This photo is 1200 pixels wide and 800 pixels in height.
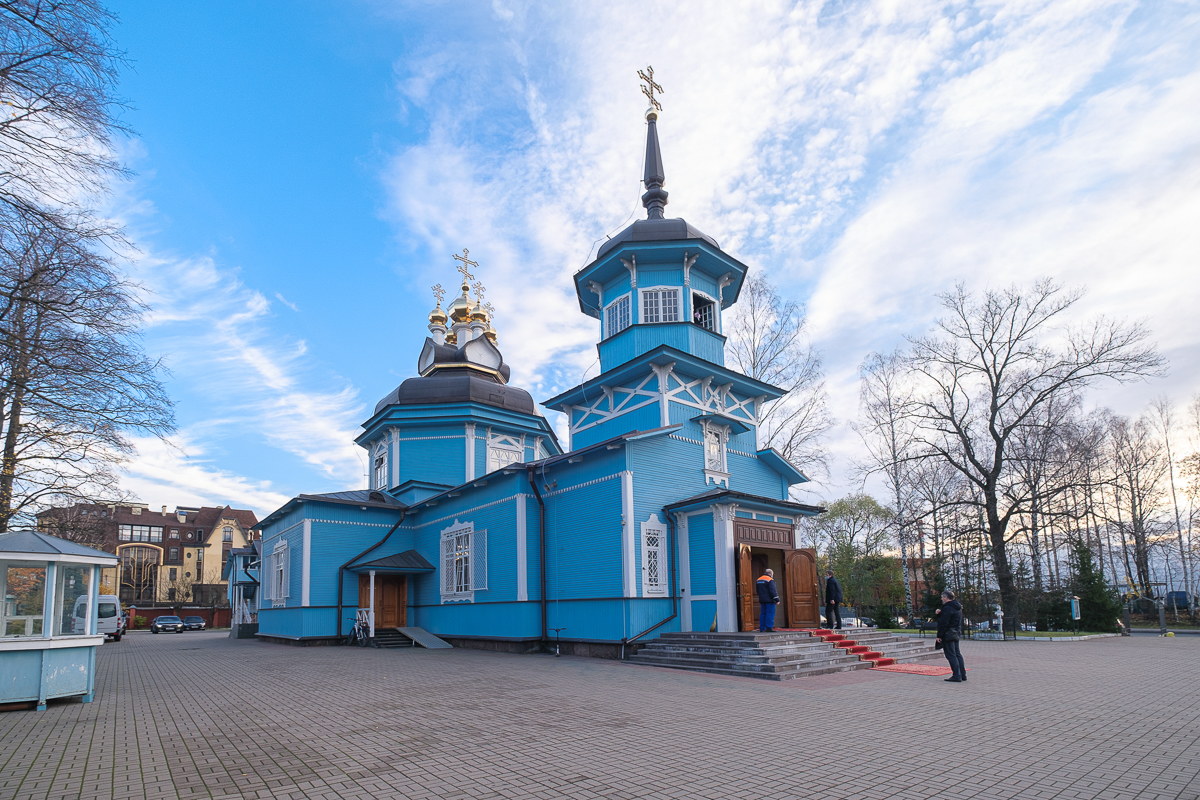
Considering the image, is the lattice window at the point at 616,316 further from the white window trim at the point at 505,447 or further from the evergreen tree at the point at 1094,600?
the evergreen tree at the point at 1094,600

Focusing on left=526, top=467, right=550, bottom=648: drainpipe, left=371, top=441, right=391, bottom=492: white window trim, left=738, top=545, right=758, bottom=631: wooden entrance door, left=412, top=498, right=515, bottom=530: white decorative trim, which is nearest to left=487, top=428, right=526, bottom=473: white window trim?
left=412, top=498, right=515, bottom=530: white decorative trim

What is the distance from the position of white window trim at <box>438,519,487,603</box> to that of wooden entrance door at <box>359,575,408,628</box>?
206 centimetres

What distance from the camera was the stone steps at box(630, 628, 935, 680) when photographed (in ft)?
37.8

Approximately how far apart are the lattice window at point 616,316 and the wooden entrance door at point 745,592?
6982mm

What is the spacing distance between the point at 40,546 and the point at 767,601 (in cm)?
1172

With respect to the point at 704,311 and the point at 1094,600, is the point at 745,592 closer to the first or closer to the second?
the point at 704,311

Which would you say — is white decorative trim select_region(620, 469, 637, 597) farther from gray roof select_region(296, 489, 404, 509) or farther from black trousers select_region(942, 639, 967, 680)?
gray roof select_region(296, 489, 404, 509)

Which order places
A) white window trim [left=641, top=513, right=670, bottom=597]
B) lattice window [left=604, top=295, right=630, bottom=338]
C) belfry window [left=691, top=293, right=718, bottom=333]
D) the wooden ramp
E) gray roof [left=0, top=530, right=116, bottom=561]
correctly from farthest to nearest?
the wooden ramp < belfry window [left=691, top=293, right=718, bottom=333] < lattice window [left=604, top=295, right=630, bottom=338] < white window trim [left=641, top=513, right=670, bottom=597] < gray roof [left=0, top=530, right=116, bottom=561]

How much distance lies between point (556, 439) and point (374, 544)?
8098 mm

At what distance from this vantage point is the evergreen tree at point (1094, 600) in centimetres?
2316

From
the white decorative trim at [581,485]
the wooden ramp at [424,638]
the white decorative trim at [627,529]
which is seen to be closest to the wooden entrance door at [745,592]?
the white decorative trim at [627,529]

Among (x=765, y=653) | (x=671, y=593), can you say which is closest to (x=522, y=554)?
(x=671, y=593)

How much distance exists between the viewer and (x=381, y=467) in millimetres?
25719

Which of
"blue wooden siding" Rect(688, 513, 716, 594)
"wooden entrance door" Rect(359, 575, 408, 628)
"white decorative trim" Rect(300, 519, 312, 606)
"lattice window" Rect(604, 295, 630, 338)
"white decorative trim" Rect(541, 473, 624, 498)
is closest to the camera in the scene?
"blue wooden siding" Rect(688, 513, 716, 594)
